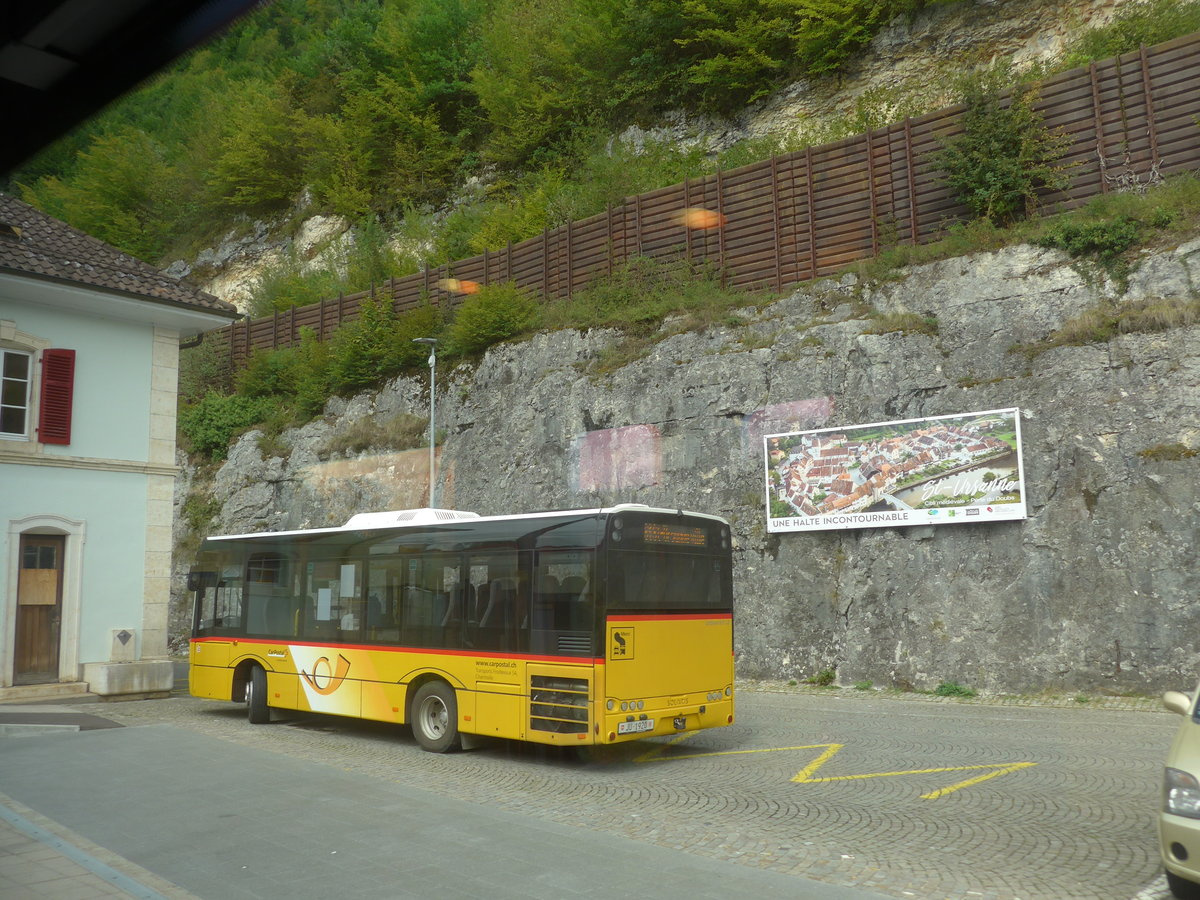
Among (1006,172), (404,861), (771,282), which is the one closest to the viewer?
(404,861)

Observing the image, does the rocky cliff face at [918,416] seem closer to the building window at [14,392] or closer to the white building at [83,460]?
the white building at [83,460]

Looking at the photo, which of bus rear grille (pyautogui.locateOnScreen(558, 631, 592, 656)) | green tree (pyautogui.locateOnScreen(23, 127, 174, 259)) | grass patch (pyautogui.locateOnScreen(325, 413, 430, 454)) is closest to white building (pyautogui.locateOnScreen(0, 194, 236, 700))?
grass patch (pyautogui.locateOnScreen(325, 413, 430, 454))

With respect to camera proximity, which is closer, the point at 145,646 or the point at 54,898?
the point at 54,898

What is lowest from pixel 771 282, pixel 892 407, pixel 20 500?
pixel 20 500

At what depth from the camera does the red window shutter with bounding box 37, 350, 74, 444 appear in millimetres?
16953

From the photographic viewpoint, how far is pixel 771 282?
920 inches

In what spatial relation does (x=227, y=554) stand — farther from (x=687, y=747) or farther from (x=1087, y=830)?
(x=1087, y=830)

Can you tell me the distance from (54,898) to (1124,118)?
21784 mm

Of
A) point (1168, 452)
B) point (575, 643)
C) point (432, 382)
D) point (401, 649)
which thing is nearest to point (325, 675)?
point (401, 649)

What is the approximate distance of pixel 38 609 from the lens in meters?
16.9

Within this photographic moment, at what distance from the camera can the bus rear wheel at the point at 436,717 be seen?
11.7 metres

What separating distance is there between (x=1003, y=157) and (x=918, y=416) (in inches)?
248

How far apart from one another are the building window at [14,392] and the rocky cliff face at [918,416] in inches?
443

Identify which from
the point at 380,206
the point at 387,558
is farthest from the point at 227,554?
the point at 380,206
